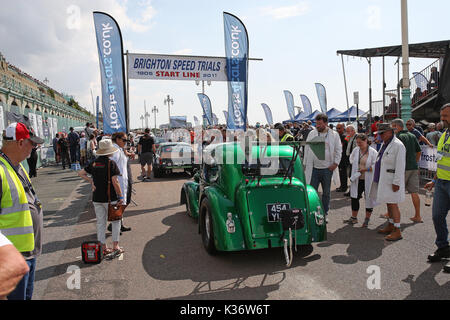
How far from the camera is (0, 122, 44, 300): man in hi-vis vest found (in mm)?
2512

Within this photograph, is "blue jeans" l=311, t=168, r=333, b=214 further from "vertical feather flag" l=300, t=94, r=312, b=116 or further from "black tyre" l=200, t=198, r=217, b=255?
"vertical feather flag" l=300, t=94, r=312, b=116

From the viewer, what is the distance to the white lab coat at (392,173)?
5.64 metres

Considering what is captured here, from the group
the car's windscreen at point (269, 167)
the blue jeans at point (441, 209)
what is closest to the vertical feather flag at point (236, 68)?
the car's windscreen at point (269, 167)

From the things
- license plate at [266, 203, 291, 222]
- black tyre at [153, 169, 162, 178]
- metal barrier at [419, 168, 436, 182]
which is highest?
license plate at [266, 203, 291, 222]

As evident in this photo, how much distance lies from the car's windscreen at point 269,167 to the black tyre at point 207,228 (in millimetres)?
807

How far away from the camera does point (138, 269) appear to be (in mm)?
4738

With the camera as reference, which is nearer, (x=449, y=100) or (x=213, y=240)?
(x=213, y=240)

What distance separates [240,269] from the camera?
4656mm

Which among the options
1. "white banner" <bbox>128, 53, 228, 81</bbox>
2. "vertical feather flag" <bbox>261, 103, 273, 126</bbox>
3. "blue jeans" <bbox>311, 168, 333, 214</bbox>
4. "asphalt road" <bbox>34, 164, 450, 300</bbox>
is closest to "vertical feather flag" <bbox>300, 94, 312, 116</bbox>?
"vertical feather flag" <bbox>261, 103, 273, 126</bbox>

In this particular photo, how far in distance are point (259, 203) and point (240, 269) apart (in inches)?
36.7

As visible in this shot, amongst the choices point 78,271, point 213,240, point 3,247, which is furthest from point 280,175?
point 3,247

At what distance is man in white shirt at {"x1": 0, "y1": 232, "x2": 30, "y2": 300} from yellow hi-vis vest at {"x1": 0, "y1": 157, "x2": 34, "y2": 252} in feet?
3.25
